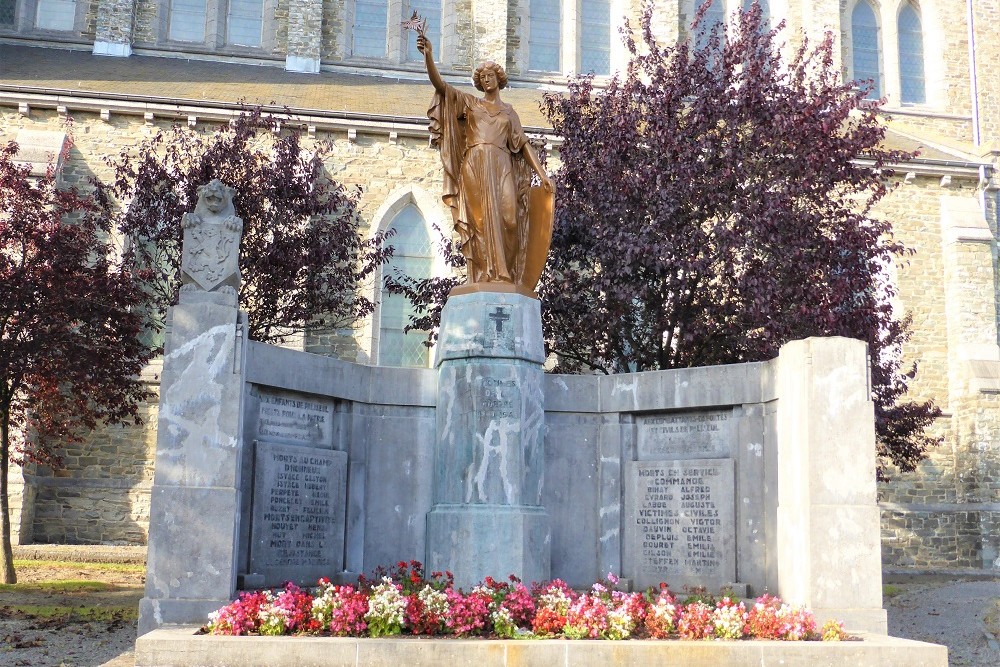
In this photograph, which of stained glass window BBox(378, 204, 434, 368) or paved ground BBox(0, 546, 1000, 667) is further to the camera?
stained glass window BBox(378, 204, 434, 368)

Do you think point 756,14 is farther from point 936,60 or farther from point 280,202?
point 936,60

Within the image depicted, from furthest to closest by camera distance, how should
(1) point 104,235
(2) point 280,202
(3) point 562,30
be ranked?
(3) point 562,30 → (1) point 104,235 → (2) point 280,202

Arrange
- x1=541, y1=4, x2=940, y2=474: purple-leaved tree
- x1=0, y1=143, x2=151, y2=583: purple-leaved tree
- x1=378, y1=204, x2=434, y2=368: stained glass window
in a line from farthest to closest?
x1=378, y1=204, x2=434, y2=368: stained glass window, x1=0, y1=143, x2=151, y2=583: purple-leaved tree, x1=541, y1=4, x2=940, y2=474: purple-leaved tree

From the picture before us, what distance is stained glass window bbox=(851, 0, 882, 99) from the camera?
28.0m

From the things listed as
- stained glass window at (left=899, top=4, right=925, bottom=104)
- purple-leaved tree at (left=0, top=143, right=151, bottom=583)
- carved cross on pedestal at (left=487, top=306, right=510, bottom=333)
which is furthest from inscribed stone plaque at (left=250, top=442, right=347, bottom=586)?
stained glass window at (left=899, top=4, right=925, bottom=104)

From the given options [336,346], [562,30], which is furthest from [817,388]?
[562,30]

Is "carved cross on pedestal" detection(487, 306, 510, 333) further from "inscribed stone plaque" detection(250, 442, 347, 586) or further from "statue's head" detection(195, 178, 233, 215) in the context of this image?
"statue's head" detection(195, 178, 233, 215)

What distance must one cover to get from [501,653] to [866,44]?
25602mm

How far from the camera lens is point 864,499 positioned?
27.5 feet

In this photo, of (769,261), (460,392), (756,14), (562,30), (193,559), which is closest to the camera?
(193,559)

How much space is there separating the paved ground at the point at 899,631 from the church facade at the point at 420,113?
5630 millimetres

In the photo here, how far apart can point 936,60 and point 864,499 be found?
23282 millimetres

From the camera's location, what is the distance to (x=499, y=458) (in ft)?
29.6

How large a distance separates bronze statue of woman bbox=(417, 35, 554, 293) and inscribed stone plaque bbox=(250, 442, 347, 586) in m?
2.23
